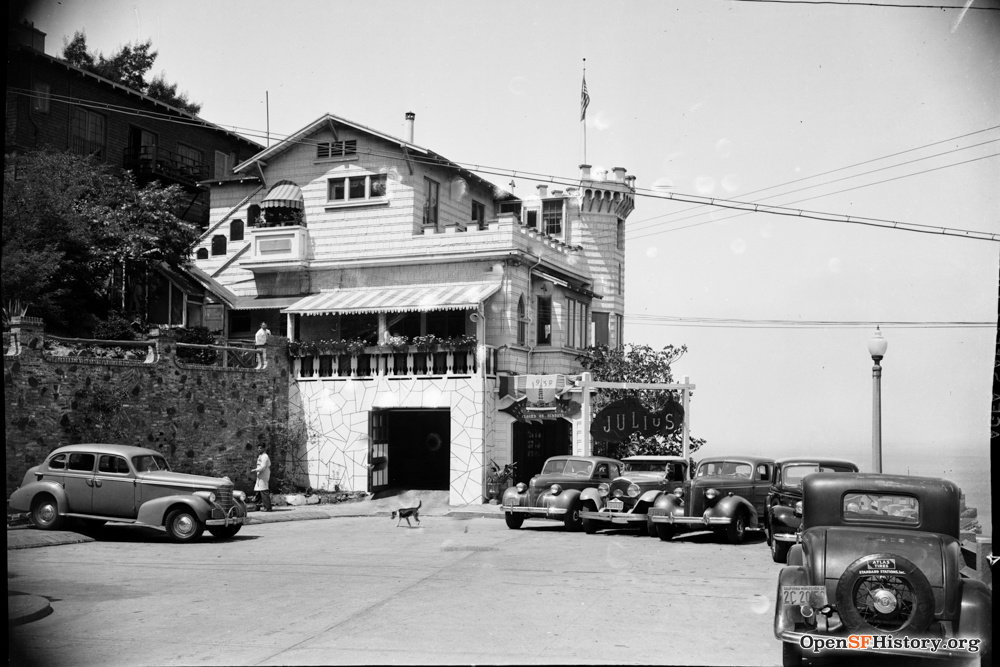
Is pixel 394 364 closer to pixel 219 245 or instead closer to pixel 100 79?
pixel 219 245

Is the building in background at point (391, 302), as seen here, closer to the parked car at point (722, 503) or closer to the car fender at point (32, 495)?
the parked car at point (722, 503)

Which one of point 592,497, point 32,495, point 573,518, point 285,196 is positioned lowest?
point 573,518

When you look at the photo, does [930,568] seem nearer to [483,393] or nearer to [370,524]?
[370,524]

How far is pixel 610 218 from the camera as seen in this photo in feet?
99.5

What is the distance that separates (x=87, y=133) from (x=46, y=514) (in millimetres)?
9921

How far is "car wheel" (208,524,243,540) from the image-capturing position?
15867mm

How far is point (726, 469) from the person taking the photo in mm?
17828

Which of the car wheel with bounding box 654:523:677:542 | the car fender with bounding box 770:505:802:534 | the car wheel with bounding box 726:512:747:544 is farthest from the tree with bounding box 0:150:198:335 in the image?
the car wheel with bounding box 726:512:747:544

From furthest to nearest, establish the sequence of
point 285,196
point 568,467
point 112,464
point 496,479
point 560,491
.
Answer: point 285,196 < point 496,479 < point 568,467 < point 560,491 < point 112,464

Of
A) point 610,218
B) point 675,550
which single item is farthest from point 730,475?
point 610,218

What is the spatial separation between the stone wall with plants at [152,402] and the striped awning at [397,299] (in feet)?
4.86

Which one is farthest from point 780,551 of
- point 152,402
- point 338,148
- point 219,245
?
point 219,245

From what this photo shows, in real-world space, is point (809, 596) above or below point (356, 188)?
below

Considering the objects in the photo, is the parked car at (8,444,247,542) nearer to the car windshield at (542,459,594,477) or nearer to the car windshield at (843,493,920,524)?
the car windshield at (542,459,594,477)
